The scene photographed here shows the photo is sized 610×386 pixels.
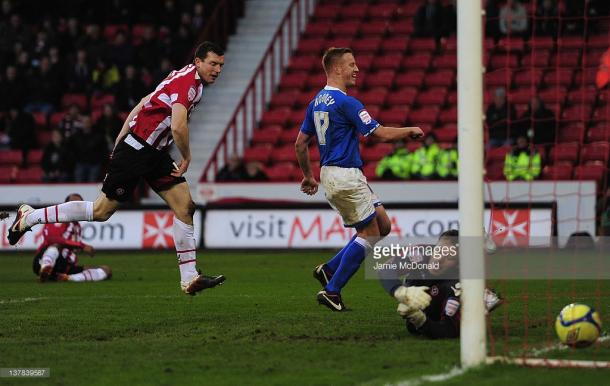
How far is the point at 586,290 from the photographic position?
11797 millimetres

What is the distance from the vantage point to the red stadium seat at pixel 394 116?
22.7m

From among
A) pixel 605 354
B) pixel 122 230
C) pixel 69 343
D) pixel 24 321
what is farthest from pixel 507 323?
pixel 122 230

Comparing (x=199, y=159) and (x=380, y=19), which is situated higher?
(x=380, y=19)

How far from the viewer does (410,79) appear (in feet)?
79.3

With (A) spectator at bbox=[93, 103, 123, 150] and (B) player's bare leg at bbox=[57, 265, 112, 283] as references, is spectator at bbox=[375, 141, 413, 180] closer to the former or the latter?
(A) spectator at bbox=[93, 103, 123, 150]

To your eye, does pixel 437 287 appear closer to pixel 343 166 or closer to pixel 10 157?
pixel 343 166

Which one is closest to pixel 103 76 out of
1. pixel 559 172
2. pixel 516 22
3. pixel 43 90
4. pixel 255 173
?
pixel 43 90

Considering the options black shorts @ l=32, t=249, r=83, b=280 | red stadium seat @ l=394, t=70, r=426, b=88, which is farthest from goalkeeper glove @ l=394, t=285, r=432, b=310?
red stadium seat @ l=394, t=70, r=426, b=88

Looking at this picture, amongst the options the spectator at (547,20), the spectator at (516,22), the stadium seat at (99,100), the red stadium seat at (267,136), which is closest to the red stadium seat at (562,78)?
the spectator at (547,20)

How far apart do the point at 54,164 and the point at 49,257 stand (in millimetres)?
9091

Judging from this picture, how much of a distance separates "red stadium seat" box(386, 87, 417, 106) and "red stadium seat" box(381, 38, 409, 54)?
1.42 meters

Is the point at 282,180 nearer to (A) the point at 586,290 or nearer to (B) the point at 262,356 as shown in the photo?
(A) the point at 586,290

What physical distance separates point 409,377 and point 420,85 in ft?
58.9

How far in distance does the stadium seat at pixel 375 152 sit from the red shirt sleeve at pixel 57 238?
30.7ft
